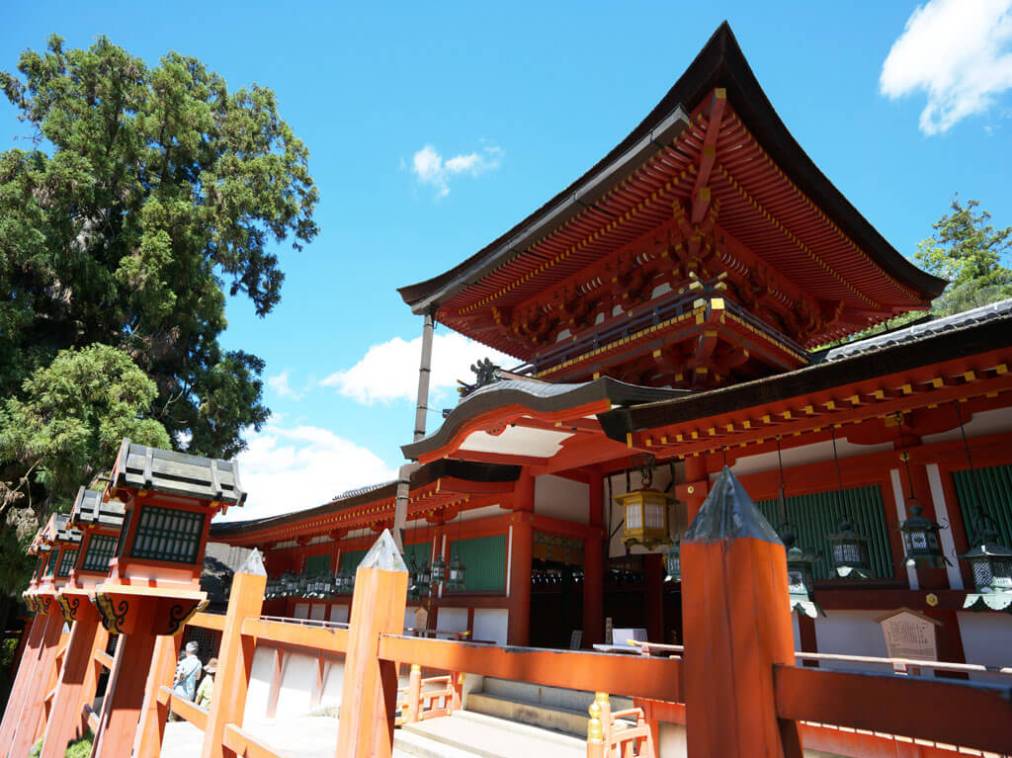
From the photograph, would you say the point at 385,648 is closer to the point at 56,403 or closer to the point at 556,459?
the point at 556,459

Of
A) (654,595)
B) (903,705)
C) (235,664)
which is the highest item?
(654,595)

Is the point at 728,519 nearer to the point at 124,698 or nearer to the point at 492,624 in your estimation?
the point at 124,698

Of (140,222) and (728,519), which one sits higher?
(140,222)

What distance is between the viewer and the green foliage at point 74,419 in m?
13.3

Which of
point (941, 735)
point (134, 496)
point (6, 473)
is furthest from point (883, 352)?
point (6, 473)

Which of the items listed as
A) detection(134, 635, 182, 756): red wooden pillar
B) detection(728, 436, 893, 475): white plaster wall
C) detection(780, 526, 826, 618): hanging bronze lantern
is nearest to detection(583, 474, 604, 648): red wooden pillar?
detection(728, 436, 893, 475): white plaster wall

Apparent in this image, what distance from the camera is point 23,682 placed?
39.7 ft

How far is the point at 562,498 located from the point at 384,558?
26.5 feet

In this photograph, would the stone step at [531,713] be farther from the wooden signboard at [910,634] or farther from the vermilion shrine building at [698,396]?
the wooden signboard at [910,634]

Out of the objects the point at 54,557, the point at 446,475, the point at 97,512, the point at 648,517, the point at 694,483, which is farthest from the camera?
the point at 54,557

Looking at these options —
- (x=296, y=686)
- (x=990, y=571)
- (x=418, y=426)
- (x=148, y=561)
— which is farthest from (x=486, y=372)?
(x=296, y=686)

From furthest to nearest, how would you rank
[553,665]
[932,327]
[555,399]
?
[932,327] < [555,399] < [553,665]

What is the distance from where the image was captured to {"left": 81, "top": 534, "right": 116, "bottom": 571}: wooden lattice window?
775 cm

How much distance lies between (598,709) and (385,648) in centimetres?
324
